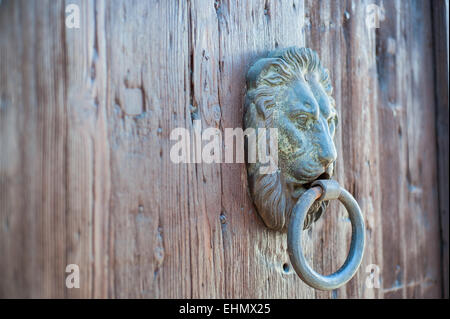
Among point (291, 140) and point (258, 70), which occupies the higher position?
point (258, 70)

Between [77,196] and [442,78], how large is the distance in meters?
1.00

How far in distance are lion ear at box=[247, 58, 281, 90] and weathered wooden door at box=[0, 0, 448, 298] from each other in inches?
0.9

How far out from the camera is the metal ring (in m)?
0.63

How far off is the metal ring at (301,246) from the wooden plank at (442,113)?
0.56m

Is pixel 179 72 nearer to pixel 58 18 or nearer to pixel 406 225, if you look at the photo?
pixel 58 18

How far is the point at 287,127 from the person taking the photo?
703 mm

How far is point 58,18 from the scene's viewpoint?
0.62 m

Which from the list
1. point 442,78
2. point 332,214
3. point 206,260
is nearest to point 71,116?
point 206,260

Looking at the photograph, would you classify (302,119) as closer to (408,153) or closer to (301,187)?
(301,187)

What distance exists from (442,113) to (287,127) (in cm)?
64

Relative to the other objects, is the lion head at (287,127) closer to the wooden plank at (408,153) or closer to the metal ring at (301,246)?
the metal ring at (301,246)

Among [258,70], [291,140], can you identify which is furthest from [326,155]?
[258,70]

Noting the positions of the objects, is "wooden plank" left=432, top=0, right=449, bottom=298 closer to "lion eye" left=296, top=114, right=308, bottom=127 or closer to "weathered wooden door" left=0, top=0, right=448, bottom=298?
"weathered wooden door" left=0, top=0, right=448, bottom=298

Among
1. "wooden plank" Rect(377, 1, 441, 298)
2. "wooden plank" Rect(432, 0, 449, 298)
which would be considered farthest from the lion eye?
"wooden plank" Rect(432, 0, 449, 298)
